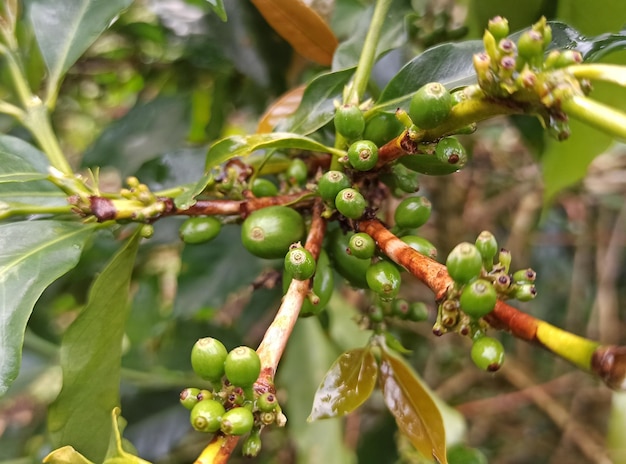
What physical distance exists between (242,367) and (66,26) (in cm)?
68

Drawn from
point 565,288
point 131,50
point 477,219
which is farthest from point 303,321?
point 565,288

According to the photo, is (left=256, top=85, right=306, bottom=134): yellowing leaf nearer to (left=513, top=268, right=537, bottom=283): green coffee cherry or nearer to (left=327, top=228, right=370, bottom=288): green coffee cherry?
(left=327, top=228, right=370, bottom=288): green coffee cherry

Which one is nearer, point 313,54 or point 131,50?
point 313,54

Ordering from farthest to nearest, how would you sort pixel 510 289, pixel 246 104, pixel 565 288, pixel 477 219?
pixel 565 288
pixel 477 219
pixel 246 104
pixel 510 289

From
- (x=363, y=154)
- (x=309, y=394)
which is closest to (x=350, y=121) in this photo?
(x=363, y=154)

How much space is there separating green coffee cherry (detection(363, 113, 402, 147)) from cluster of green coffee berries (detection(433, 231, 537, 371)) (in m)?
0.21

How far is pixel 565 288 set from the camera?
7.89 ft

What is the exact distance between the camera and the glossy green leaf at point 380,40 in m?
0.78

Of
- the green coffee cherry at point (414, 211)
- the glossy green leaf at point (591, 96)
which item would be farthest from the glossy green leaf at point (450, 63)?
the green coffee cherry at point (414, 211)

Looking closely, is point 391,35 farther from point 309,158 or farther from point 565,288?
point 565,288

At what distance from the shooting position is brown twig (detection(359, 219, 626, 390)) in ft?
1.14

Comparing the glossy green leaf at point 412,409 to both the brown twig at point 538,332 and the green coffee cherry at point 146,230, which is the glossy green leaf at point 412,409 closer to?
the brown twig at point 538,332

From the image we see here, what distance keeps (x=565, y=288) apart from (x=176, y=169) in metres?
2.02

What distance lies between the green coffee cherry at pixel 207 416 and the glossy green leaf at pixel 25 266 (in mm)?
239
